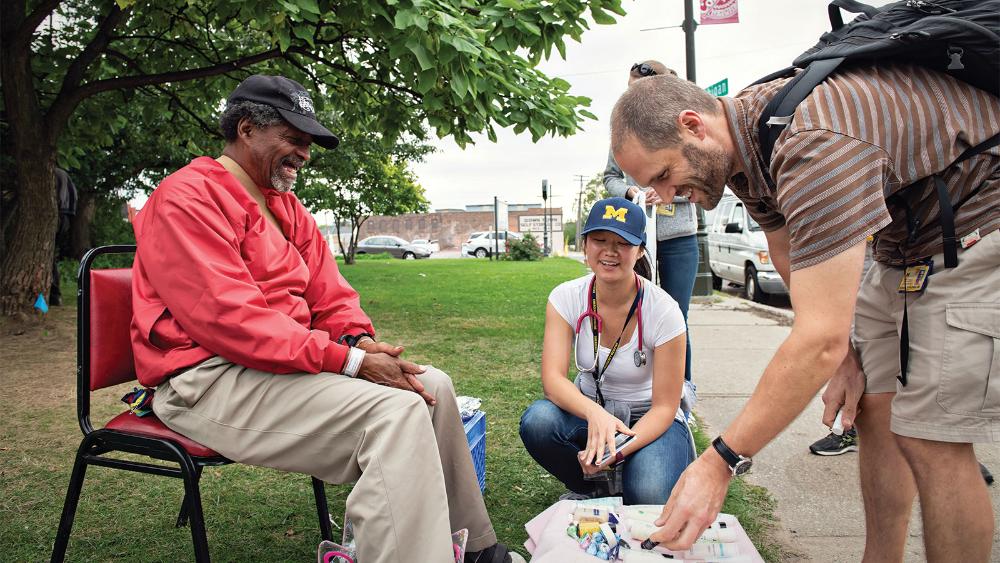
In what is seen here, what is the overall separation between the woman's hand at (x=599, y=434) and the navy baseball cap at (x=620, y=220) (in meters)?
0.71

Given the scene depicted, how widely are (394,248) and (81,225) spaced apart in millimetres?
25439

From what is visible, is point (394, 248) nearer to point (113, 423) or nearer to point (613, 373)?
point (613, 373)

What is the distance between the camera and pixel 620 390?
2902mm

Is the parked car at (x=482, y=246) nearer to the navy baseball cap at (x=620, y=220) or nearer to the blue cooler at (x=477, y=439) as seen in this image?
the blue cooler at (x=477, y=439)

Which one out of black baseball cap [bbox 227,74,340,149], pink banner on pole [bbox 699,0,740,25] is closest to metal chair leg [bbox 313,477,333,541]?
black baseball cap [bbox 227,74,340,149]

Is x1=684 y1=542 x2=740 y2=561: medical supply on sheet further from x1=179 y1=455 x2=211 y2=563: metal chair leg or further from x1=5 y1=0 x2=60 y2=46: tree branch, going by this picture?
x1=5 y1=0 x2=60 y2=46: tree branch

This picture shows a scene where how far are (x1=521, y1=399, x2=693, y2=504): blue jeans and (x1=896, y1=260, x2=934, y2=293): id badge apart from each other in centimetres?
108

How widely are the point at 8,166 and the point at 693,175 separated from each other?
42.4 ft

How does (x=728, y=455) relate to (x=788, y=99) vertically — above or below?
below

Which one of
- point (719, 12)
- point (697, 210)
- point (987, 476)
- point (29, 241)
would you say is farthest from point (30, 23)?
point (697, 210)

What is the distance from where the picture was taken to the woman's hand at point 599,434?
2.54 metres

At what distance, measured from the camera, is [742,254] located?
12.0 metres

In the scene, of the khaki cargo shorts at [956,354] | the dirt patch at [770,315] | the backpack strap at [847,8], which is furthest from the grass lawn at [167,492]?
the dirt patch at [770,315]

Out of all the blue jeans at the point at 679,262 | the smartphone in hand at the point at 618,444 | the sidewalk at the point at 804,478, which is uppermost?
the blue jeans at the point at 679,262
